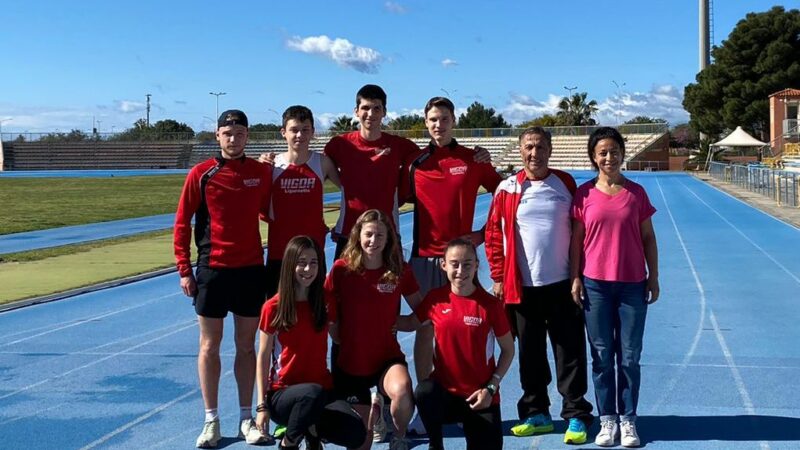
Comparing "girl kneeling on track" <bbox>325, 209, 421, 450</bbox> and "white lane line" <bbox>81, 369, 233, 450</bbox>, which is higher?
"girl kneeling on track" <bbox>325, 209, 421, 450</bbox>

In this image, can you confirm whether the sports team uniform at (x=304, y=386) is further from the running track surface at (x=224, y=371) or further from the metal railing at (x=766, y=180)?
the metal railing at (x=766, y=180)

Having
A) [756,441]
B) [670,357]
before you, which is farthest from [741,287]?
[756,441]

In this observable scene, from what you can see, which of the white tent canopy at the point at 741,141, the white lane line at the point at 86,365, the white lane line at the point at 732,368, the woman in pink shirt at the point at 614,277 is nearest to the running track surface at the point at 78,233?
the white lane line at the point at 86,365

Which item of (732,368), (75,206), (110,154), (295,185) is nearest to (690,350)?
(732,368)

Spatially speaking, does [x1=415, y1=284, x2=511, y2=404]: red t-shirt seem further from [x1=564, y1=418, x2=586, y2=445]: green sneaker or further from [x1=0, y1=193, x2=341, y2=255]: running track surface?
[x1=0, y1=193, x2=341, y2=255]: running track surface

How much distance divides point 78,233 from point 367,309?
16114 mm

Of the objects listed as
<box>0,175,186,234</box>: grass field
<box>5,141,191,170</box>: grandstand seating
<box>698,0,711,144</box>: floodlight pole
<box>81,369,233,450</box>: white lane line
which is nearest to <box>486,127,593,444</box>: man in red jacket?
<box>81,369,233,450</box>: white lane line

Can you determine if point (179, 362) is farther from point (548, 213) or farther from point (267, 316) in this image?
A: point (548, 213)

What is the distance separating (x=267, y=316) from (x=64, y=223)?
18.8 metres

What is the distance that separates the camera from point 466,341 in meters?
4.56

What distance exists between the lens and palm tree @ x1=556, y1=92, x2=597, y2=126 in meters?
91.3

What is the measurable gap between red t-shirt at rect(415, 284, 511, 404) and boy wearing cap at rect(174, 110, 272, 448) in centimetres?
128

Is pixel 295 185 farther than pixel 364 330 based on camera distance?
Yes

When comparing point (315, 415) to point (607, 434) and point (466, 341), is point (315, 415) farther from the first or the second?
point (607, 434)
